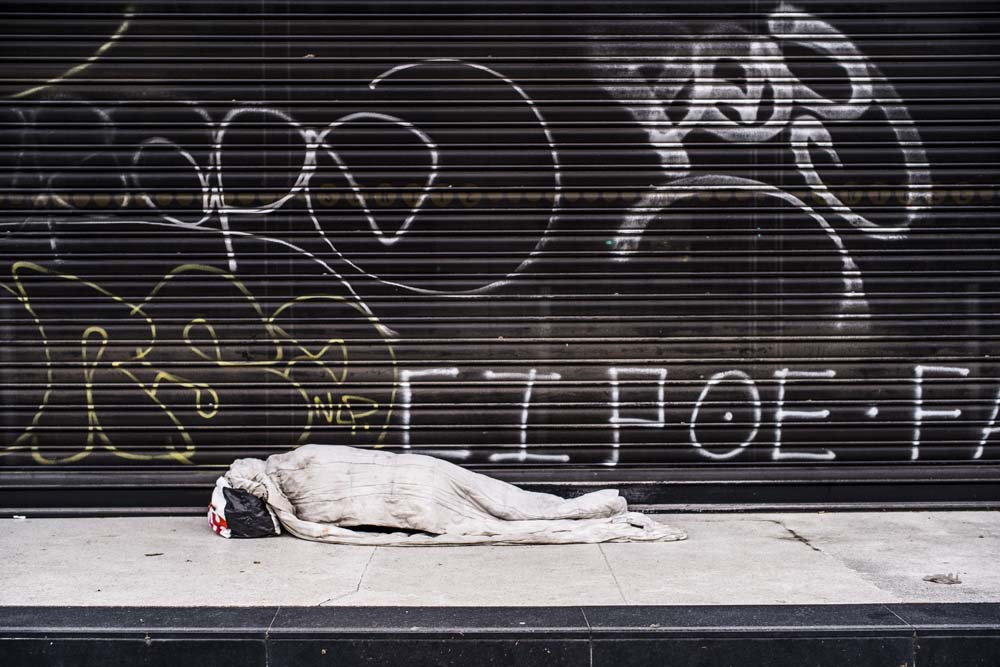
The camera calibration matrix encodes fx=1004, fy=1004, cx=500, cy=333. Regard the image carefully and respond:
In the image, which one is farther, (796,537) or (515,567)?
(796,537)

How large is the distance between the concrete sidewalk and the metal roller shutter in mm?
525

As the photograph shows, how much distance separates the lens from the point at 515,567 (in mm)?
4730

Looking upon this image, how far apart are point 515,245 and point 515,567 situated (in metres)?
2.05

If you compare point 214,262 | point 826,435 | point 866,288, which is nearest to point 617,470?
point 826,435

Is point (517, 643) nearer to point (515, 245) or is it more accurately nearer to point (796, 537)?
point (796, 537)

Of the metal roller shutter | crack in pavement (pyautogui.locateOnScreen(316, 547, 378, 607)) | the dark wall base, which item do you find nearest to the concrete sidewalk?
crack in pavement (pyautogui.locateOnScreen(316, 547, 378, 607))

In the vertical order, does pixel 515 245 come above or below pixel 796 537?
above

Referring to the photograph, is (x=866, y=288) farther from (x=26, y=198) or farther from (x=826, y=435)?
(x=26, y=198)

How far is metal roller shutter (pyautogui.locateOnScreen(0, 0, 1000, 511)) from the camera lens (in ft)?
19.4

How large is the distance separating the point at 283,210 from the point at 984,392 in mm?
4340

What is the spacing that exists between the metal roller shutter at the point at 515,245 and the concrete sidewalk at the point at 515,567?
53 cm

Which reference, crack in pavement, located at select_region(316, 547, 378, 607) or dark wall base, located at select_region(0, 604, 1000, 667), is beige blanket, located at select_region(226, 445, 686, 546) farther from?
dark wall base, located at select_region(0, 604, 1000, 667)

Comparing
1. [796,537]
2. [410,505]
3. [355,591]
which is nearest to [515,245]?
[410,505]

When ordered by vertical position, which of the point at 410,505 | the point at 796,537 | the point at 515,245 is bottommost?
the point at 796,537
